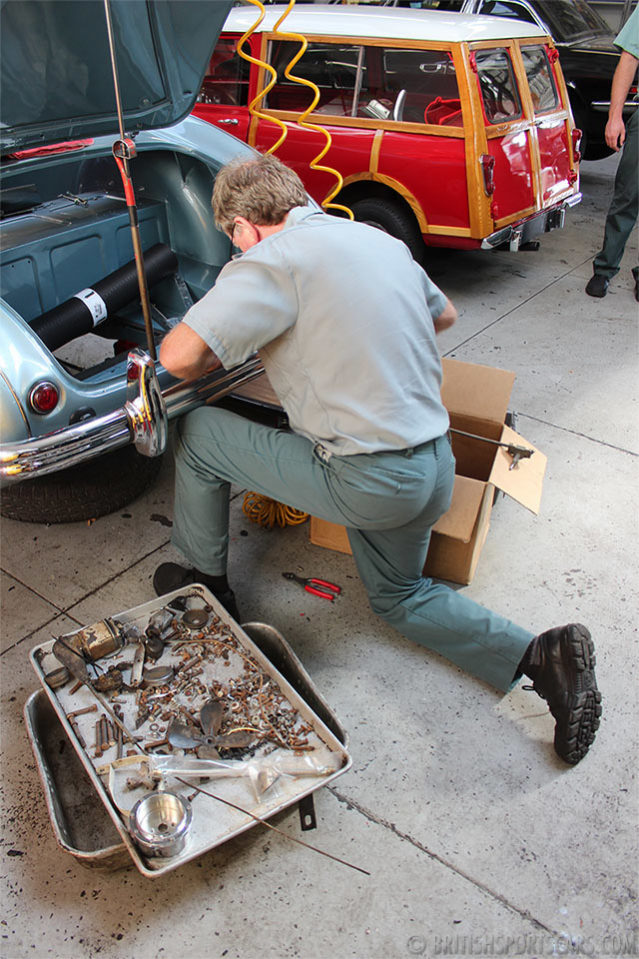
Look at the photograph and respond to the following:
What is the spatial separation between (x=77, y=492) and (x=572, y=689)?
186 cm

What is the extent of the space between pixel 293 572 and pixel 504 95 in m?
3.26

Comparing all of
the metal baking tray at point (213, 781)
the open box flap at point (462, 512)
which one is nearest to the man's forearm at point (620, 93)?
the open box flap at point (462, 512)

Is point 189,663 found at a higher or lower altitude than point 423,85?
lower

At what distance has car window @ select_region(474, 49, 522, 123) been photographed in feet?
13.4

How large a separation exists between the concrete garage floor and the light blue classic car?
54cm

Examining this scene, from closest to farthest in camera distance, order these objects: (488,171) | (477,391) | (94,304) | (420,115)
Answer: (94,304), (477,391), (488,171), (420,115)

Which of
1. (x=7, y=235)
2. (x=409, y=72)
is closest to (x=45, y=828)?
(x=7, y=235)

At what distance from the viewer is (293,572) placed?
2.63 meters

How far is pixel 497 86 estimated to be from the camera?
420 centimetres

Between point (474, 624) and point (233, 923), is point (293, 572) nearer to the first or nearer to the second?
point (474, 624)

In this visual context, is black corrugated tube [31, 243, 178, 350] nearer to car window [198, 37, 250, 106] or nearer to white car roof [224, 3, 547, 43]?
white car roof [224, 3, 547, 43]

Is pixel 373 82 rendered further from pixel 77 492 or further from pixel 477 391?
pixel 77 492

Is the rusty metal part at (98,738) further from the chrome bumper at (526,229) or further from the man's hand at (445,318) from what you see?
the chrome bumper at (526,229)

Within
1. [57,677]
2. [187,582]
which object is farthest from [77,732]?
[187,582]
